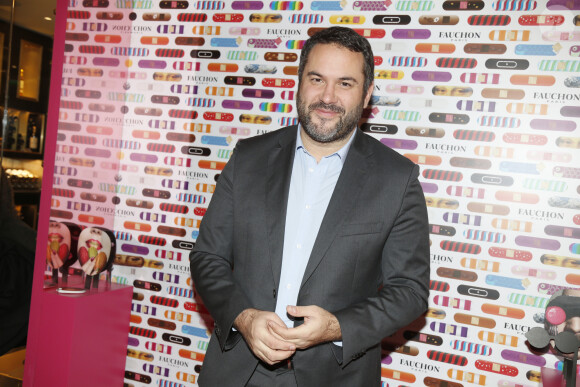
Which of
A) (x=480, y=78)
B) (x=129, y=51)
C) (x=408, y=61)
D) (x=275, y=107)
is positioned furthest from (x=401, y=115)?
(x=129, y=51)

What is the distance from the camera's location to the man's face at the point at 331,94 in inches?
70.6

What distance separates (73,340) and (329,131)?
5.62 feet

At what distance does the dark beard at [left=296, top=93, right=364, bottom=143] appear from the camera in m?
1.79

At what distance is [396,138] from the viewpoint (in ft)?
8.16

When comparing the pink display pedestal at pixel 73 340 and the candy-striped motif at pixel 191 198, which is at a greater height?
the candy-striped motif at pixel 191 198

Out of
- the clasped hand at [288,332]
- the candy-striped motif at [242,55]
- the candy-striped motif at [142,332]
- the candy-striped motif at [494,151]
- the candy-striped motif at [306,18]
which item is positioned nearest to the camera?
the clasped hand at [288,332]

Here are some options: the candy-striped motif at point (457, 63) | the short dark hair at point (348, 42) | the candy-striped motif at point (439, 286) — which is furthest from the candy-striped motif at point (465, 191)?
the short dark hair at point (348, 42)

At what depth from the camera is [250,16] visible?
271 cm

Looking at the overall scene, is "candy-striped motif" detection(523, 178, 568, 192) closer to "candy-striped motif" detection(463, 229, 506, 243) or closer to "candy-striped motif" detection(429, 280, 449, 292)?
"candy-striped motif" detection(463, 229, 506, 243)

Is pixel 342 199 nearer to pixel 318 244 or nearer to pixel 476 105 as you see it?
pixel 318 244

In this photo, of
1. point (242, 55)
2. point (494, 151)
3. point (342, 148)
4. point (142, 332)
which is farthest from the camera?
point (142, 332)

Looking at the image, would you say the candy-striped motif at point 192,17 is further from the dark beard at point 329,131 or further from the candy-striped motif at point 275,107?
the dark beard at point 329,131

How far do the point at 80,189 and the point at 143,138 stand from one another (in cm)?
55

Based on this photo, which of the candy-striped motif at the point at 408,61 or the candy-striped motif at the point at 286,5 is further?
the candy-striped motif at the point at 286,5
